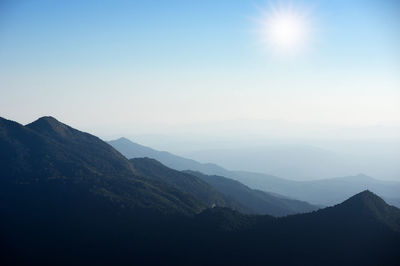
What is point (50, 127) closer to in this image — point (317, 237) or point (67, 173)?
point (67, 173)

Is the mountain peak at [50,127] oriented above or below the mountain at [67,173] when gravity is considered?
above

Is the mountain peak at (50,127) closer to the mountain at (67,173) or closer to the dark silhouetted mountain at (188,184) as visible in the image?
the mountain at (67,173)

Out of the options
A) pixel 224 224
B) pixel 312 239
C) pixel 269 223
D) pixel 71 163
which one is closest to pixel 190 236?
pixel 224 224

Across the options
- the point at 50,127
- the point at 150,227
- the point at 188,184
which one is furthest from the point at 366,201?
the point at 50,127

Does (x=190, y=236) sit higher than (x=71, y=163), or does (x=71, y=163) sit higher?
(x=71, y=163)

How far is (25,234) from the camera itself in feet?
335

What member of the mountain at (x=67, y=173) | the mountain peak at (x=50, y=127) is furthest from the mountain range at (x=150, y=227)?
the mountain peak at (x=50, y=127)

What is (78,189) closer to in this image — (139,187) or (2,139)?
(139,187)

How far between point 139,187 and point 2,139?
72003 millimetres

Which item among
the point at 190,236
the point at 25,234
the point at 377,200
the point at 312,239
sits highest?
the point at 377,200

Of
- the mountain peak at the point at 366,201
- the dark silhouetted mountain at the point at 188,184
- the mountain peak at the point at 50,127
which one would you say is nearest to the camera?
the mountain peak at the point at 366,201

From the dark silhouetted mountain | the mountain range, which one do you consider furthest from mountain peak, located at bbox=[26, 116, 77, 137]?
the dark silhouetted mountain

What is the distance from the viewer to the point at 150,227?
341ft

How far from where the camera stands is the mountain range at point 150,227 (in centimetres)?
8325
